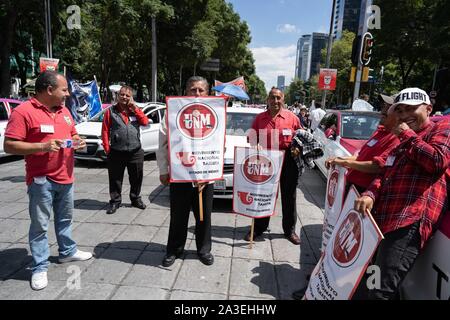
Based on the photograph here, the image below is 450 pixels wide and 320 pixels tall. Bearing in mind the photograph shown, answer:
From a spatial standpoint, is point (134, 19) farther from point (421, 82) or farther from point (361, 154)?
point (421, 82)

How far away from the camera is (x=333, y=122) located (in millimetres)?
7730

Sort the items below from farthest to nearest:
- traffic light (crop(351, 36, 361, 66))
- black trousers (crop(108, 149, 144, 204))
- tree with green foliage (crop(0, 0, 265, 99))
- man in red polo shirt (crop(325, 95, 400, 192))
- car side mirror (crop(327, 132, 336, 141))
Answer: tree with green foliage (crop(0, 0, 265, 99)) < traffic light (crop(351, 36, 361, 66)) < car side mirror (crop(327, 132, 336, 141)) < black trousers (crop(108, 149, 144, 204)) < man in red polo shirt (crop(325, 95, 400, 192))

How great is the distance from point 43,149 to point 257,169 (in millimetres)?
2286

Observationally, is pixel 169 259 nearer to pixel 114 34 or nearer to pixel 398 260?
pixel 398 260

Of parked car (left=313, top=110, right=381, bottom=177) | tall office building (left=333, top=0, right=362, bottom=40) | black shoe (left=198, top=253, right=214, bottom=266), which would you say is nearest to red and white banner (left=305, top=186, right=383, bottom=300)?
black shoe (left=198, top=253, right=214, bottom=266)

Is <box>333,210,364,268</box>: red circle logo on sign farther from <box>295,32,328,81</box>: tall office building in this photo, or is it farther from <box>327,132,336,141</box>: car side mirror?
<box>295,32,328,81</box>: tall office building

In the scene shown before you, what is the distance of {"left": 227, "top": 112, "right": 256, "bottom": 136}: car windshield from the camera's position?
6.34 m

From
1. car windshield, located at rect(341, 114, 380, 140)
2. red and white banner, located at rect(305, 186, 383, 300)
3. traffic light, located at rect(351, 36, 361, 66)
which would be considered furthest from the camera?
traffic light, located at rect(351, 36, 361, 66)

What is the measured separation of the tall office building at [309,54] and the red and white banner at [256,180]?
116617 mm

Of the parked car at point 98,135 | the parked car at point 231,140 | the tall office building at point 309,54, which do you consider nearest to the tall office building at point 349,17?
the parked car at point 98,135

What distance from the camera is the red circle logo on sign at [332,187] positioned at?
3.28m

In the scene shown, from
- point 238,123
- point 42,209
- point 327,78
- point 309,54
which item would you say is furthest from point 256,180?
point 309,54

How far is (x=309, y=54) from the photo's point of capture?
484ft

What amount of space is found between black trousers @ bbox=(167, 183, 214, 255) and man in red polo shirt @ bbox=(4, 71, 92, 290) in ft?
3.50
